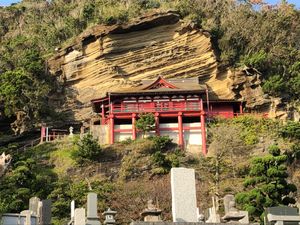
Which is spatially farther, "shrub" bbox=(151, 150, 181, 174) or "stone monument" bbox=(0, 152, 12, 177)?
"shrub" bbox=(151, 150, 181, 174)

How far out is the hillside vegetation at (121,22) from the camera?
43.2 meters

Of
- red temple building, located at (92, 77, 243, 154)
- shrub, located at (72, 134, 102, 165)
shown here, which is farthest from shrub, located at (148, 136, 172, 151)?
shrub, located at (72, 134, 102, 165)

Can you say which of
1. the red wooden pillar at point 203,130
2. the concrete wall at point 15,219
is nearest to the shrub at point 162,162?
the red wooden pillar at point 203,130

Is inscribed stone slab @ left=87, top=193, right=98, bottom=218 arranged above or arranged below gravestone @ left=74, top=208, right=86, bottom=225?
above

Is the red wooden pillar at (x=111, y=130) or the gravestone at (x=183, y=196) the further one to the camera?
the red wooden pillar at (x=111, y=130)

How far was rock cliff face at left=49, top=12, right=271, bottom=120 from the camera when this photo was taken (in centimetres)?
4656

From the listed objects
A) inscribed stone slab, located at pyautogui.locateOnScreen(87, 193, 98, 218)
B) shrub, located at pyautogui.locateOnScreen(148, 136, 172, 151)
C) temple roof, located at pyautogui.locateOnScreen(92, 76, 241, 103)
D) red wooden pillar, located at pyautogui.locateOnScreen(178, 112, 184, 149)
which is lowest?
inscribed stone slab, located at pyautogui.locateOnScreen(87, 193, 98, 218)

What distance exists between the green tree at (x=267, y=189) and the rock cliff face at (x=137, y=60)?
21.7 m

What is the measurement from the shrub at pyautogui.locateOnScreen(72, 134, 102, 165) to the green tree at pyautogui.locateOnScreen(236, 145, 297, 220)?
40.6 ft

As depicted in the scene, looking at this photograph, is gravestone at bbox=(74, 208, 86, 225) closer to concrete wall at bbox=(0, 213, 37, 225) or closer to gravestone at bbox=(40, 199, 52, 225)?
gravestone at bbox=(40, 199, 52, 225)

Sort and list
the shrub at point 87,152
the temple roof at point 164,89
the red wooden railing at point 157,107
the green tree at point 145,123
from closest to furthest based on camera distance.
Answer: the shrub at point 87,152, the green tree at point 145,123, the red wooden railing at point 157,107, the temple roof at point 164,89

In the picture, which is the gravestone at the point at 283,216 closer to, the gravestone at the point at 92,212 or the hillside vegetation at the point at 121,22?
the gravestone at the point at 92,212

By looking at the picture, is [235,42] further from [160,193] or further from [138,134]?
[160,193]

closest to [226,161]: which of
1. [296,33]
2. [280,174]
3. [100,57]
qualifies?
[280,174]
